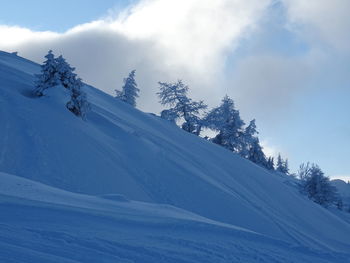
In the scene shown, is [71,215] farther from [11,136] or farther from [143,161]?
[143,161]

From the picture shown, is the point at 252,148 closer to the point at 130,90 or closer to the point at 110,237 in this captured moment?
the point at 130,90

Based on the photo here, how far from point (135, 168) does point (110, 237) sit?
11315 millimetres

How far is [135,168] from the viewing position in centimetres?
1767

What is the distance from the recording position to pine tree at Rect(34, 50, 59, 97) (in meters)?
20.7

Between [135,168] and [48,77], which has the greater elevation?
[48,77]

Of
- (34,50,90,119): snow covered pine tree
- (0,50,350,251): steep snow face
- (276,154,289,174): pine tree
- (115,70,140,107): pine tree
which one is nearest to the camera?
(0,50,350,251): steep snow face

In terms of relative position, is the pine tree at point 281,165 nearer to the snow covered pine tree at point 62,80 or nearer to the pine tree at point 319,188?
the pine tree at point 319,188

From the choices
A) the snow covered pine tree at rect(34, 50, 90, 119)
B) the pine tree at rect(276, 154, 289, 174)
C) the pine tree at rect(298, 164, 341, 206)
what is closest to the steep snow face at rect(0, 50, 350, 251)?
the snow covered pine tree at rect(34, 50, 90, 119)

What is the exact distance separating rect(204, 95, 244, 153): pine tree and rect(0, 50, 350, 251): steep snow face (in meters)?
17.8

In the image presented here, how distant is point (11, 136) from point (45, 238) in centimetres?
1127

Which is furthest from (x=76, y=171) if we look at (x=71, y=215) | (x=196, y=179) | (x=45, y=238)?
(x=45, y=238)

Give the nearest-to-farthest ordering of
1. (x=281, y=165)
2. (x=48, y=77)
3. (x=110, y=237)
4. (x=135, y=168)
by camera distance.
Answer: (x=110, y=237), (x=135, y=168), (x=48, y=77), (x=281, y=165)

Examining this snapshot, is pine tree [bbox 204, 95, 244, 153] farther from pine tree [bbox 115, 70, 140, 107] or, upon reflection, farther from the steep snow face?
the steep snow face

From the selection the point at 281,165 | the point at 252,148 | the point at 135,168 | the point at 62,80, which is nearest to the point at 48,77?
the point at 62,80
